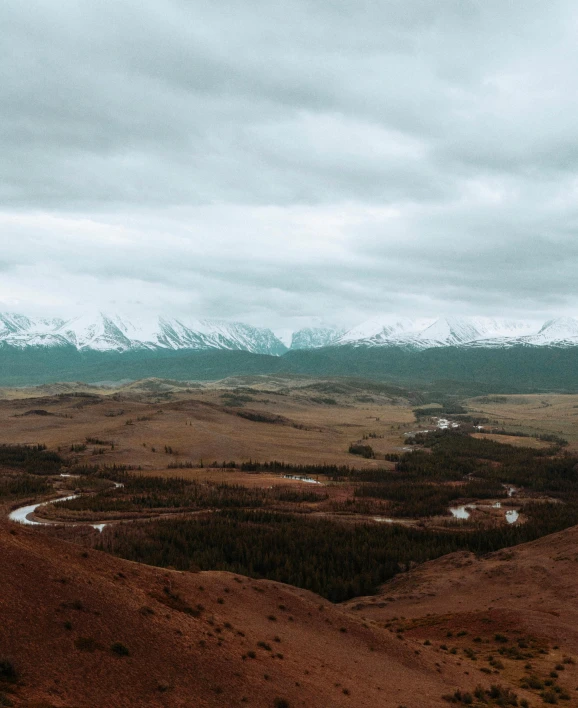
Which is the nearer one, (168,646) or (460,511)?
(168,646)

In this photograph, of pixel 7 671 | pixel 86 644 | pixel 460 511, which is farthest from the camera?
pixel 460 511

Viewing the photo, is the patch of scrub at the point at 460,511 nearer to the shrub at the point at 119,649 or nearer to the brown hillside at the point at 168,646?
the brown hillside at the point at 168,646

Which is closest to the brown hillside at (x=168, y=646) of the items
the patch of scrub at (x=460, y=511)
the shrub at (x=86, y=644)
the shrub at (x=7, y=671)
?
the shrub at (x=86, y=644)

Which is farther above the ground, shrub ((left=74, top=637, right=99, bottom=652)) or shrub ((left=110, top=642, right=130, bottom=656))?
shrub ((left=74, top=637, right=99, bottom=652))

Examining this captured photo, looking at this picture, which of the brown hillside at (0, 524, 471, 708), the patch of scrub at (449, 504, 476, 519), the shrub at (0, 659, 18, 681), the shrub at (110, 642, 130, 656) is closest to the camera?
the shrub at (0, 659, 18, 681)

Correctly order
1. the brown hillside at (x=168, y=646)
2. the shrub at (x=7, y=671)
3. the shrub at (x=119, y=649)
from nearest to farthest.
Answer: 1. the shrub at (x=7, y=671)
2. the brown hillside at (x=168, y=646)
3. the shrub at (x=119, y=649)

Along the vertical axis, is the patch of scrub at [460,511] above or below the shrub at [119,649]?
below

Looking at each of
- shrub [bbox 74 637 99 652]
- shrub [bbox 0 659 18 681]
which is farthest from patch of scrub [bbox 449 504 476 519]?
shrub [bbox 0 659 18 681]

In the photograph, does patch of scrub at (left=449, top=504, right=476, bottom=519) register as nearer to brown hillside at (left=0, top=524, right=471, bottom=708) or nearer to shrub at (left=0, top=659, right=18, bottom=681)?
brown hillside at (left=0, top=524, right=471, bottom=708)

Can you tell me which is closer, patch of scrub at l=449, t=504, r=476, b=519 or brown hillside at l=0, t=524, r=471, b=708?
brown hillside at l=0, t=524, r=471, b=708

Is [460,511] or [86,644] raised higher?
[86,644]

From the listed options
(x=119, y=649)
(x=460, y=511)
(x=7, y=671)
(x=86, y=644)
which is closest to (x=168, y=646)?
(x=119, y=649)

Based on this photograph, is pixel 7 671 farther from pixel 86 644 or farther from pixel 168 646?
pixel 168 646
